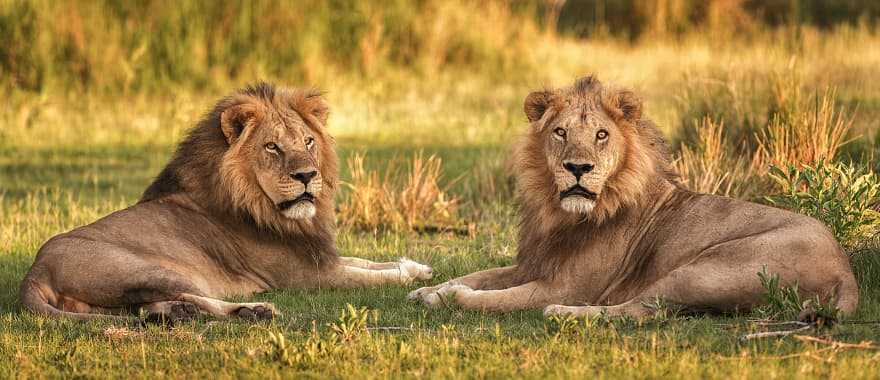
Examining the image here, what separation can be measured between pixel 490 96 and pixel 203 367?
10.5 m

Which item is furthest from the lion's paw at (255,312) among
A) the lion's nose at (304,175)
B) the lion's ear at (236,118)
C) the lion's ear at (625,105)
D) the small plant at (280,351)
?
the lion's ear at (625,105)

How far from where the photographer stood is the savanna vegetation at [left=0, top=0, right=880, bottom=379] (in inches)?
215

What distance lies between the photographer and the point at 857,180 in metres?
6.84

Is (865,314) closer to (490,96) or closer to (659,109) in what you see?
(659,109)

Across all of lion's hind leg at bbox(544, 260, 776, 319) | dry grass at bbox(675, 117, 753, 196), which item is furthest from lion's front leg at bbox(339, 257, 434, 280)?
dry grass at bbox(675, 117, 753, 196)

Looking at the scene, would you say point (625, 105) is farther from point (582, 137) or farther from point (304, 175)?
point (304, 175)

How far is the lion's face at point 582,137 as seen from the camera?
6363 mm

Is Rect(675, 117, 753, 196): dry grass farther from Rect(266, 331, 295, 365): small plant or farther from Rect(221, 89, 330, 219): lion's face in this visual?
Rect(266, 331, 295, 365): small plant

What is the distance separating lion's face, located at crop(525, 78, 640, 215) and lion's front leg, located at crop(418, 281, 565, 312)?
414 mm

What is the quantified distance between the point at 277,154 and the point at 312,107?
442 millimetres

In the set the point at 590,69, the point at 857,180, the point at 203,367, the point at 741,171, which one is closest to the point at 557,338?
the point at 203,367

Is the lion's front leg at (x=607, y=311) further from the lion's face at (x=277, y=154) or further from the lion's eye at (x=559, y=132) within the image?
the lion's face at (x=277, y=154)

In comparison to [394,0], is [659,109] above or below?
below

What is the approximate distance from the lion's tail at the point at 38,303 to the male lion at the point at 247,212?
27 centimetres
